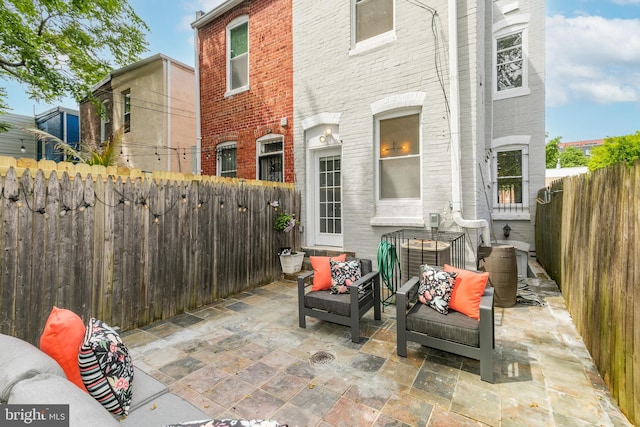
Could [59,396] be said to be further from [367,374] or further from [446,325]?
[446,325]

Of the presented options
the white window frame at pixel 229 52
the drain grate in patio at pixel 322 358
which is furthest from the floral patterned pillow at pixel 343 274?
the white window frame at pixel 229 52

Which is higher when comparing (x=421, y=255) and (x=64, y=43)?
(x=64, y=43)

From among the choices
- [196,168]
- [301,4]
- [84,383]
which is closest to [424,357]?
[84,383]

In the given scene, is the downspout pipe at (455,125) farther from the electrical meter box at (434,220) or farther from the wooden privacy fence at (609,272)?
the wooden privacy fence at (609,272)

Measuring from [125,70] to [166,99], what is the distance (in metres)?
2.80

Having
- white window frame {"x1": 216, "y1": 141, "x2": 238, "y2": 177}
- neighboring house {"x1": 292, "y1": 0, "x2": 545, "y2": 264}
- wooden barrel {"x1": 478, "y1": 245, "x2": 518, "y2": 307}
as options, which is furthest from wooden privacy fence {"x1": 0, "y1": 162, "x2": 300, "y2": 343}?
wooden barrel {"x1": 478, "y1": 245, "x2": 518, "y2": 307}

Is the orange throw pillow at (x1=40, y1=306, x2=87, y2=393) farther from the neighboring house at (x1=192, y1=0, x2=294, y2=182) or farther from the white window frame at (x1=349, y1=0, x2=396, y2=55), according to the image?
the white window frame at (x1=349, y1=0, x2=396, y2=55)

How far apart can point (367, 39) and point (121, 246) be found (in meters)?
5.90

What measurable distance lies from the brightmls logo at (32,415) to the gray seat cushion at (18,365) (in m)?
0.12

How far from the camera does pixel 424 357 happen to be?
3236mm

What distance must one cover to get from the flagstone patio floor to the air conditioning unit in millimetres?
882

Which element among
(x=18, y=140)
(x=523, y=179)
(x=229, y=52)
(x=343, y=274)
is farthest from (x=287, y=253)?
(x=18, y=140)

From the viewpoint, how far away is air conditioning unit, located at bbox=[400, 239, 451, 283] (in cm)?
459

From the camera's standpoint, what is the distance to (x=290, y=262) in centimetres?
650
